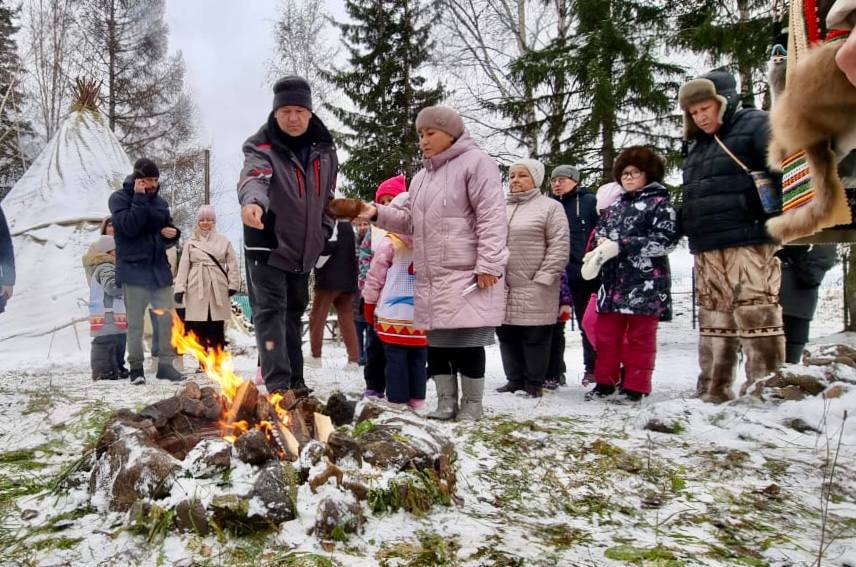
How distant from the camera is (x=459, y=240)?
3301 mm

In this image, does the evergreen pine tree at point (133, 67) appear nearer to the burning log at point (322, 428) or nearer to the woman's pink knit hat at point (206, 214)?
the woman's pink knit hat at point (206, 214)

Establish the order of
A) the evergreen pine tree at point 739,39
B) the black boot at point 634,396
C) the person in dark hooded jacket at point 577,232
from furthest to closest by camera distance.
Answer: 1. the evergreen pine tree at point 739,39
2. the person in dark hooded jacket at point 577,232
3. the black boot at point 634,396

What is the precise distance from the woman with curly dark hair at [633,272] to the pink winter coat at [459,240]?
1.09 m

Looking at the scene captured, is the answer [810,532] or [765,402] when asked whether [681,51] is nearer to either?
[765,402]

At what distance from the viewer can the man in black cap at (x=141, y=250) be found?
5180mm

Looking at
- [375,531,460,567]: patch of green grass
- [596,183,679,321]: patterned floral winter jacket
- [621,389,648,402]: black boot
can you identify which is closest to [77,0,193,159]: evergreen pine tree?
[596,183,679,321]: patterned floral winter jacket

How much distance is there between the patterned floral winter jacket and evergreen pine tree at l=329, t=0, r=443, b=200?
34.0ft

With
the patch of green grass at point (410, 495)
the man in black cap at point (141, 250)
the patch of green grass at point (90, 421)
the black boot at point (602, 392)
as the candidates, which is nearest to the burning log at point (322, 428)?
the patch of green grass at point (410, 495)

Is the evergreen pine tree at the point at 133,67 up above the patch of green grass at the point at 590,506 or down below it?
above

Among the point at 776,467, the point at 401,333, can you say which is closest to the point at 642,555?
the point at 776,467

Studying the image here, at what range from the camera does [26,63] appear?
18938 millimetres

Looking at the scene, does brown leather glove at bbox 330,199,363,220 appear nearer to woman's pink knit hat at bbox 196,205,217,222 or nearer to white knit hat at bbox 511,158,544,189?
white knit hat at bbox 511,158,544,189

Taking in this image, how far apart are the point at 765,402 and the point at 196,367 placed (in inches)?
246

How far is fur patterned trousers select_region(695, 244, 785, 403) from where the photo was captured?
337cm
